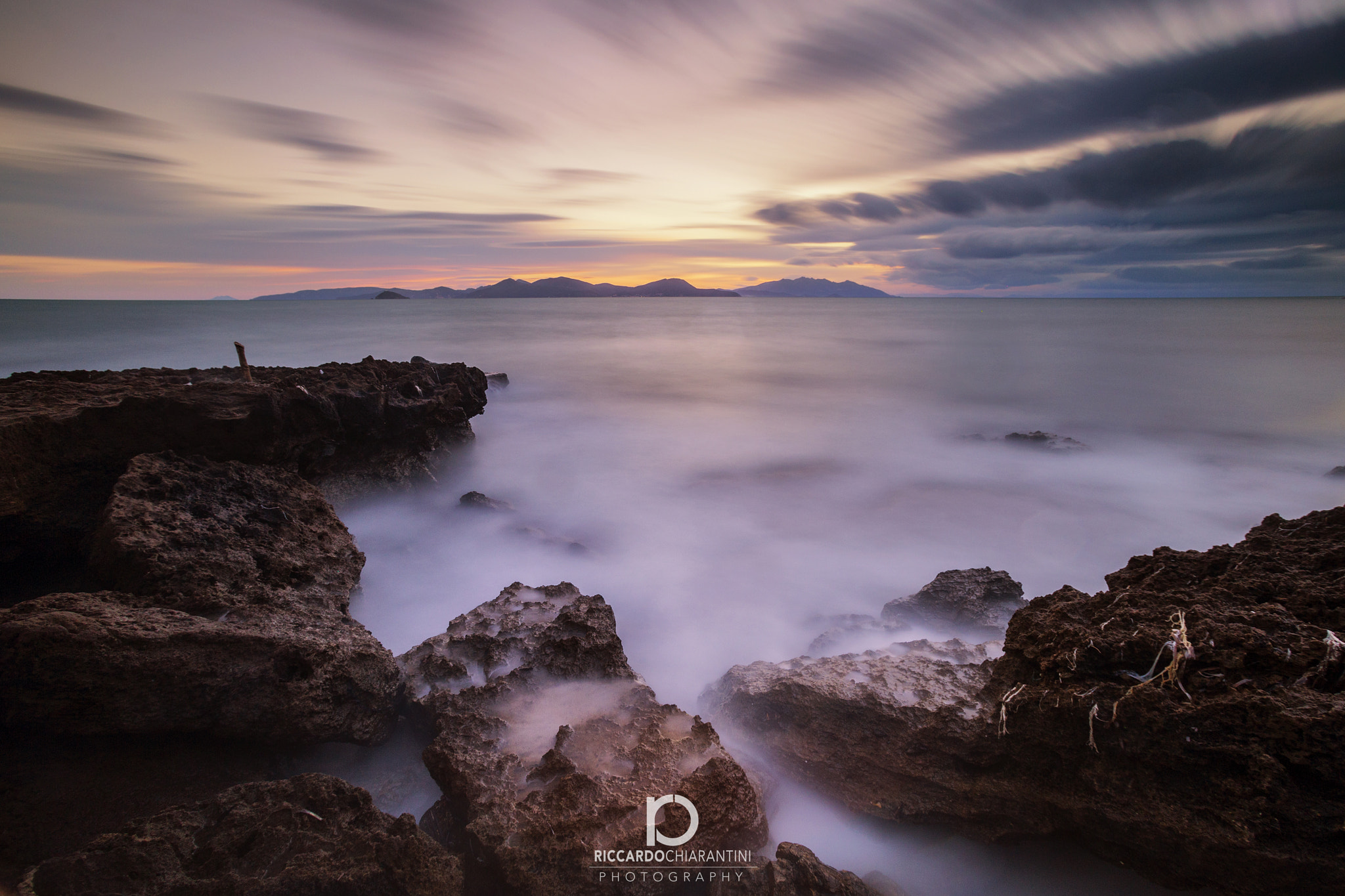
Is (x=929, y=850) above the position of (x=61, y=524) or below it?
below

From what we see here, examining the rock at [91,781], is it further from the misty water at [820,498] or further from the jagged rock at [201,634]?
the misty water at [820,498]

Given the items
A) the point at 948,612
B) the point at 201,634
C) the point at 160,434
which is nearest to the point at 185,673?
the point at 201,634

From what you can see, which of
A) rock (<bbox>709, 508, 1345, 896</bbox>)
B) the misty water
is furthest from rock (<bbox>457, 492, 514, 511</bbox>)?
rock (<bbox>709, 508, 1345, 896</bbox>)

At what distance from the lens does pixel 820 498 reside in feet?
33.2

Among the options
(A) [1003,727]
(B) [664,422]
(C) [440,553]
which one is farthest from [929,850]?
(B) [664,422]

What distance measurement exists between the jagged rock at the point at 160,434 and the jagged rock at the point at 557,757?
2808 millimetres

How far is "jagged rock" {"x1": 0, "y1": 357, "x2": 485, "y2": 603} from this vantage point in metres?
4.29

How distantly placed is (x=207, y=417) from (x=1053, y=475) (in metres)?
12.5

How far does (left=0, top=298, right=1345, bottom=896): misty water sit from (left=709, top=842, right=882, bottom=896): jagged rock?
76 cm

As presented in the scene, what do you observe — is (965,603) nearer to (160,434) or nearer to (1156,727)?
(1156,727)

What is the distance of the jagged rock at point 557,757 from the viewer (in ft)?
9.54

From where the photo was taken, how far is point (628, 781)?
316 cm

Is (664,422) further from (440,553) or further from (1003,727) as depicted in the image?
(1003,727)

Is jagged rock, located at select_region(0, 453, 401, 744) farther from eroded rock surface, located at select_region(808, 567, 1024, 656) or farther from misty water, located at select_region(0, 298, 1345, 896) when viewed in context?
eroded rock surface, located at select_region(808, 567, 1024, 656)
